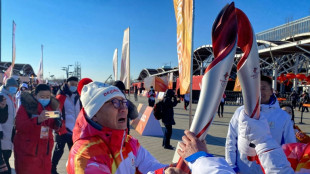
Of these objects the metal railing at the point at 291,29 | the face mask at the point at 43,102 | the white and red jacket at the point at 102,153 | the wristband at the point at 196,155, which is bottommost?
the white and red jacket at the point at 102,153

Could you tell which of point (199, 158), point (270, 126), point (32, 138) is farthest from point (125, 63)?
point (199, 158)

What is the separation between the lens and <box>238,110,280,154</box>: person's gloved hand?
1.29 meters

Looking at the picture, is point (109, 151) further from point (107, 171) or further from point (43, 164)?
point (43, 164)

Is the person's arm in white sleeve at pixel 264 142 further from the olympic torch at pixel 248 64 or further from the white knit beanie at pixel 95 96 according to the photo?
the white knit beanie at pixel 95 96

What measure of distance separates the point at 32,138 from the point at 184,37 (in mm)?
2846

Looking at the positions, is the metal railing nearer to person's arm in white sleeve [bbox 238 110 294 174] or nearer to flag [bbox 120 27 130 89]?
flag [bbox 120 27 130 89]

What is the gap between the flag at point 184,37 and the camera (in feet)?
12.1

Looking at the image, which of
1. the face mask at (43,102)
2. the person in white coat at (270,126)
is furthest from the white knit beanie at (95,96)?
the face mask at (43,102)

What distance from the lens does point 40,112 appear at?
3.46m

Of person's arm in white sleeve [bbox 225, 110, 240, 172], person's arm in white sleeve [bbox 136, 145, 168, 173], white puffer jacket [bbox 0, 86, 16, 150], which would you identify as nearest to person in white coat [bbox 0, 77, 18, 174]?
white puffer jacket [bbox 0, 86, 16, 150]

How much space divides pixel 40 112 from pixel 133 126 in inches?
249

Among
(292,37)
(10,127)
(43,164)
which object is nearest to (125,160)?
(43,164)

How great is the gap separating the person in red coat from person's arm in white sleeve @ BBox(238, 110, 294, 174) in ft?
9.52

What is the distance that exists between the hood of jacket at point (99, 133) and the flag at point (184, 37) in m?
2.33
